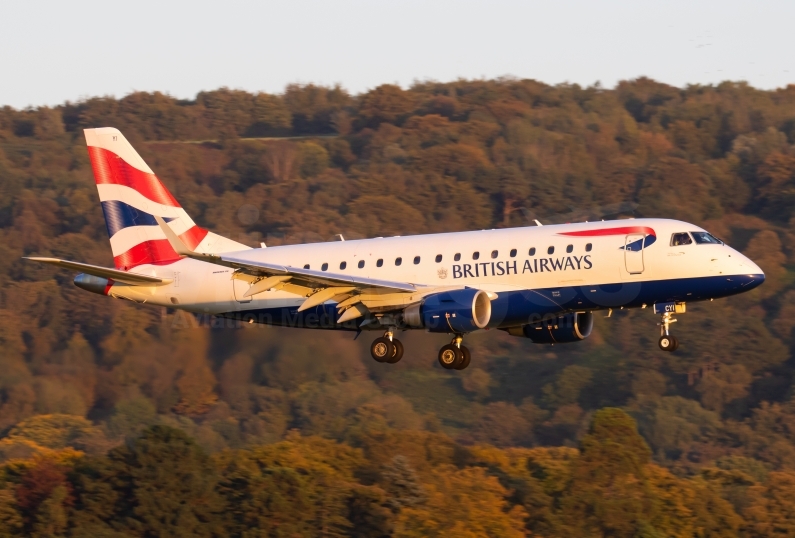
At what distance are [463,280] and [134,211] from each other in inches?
523

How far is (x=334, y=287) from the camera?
3947 centimetres

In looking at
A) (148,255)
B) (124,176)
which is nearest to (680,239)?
(148,255)

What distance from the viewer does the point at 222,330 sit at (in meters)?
77.1

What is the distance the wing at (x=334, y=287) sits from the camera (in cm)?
3750

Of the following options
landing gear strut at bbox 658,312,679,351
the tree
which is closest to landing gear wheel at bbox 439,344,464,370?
landing gear strut at bbox 658,312,679,351

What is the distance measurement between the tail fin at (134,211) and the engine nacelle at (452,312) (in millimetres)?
9544

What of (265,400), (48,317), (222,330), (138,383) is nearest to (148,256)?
(222,330)

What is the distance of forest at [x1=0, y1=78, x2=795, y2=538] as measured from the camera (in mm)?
86625

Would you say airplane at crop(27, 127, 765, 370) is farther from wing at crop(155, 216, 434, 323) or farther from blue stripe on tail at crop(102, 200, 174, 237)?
blue stripe on tail at crop(102, 200, 174, 237)

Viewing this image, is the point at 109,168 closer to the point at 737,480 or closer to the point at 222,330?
the point at 222,330

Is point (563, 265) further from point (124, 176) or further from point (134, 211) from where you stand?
point (124, 176)

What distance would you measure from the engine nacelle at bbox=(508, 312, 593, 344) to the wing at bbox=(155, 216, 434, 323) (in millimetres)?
4892

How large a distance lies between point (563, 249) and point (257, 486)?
52.6 metres

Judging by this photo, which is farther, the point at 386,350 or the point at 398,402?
the point at 398,402
